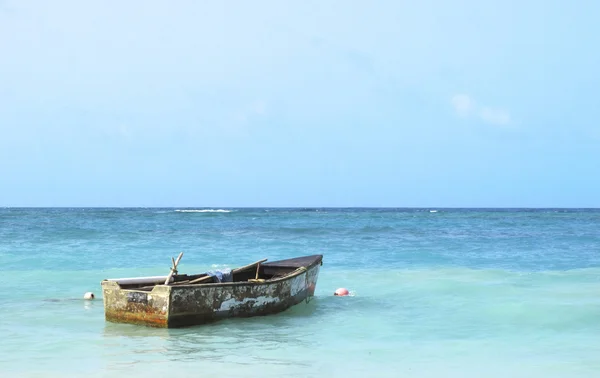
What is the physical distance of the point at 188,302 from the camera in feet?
37.2

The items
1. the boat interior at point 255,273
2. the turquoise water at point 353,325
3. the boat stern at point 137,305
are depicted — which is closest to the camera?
the turquoise water at point 353,325

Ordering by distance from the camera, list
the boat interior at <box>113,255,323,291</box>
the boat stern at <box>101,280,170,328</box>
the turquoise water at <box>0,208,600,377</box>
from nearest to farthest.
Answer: the turquoise water at <box>0,208,600,377</box> < the boat stern at <box>101,280,170,328</box> < the boat interior at <box>113,255,323,291</box>

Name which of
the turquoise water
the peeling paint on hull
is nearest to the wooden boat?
the peeling paint on hull

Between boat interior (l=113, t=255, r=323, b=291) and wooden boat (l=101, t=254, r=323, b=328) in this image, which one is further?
boat interior (l=113, t=255, r=323, b=291)

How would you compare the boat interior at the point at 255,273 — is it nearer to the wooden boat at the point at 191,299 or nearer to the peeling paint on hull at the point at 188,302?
the wooden boat at the point at 191,299

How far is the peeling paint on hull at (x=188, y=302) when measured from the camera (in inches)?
440

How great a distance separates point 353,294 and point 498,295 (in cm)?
333

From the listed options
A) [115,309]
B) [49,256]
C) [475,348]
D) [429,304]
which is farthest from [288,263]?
[49,256]

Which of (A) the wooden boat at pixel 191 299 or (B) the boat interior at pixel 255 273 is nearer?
(A) the wooden boat at pixel 191 299

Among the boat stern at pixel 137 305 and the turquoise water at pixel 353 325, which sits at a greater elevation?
the boat stern at pixel 137 305

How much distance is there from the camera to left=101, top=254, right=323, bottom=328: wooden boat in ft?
36.7

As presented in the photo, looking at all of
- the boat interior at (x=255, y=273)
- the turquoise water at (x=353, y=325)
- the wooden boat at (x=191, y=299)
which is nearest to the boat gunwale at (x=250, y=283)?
A: the wooden boat at (x=191, y=299)

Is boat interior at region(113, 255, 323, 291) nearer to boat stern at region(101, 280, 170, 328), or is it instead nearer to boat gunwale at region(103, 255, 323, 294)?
boat gunwale at region(103, 255, 323, 294)

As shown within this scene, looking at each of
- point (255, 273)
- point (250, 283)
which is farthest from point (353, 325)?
point (255, 273)
